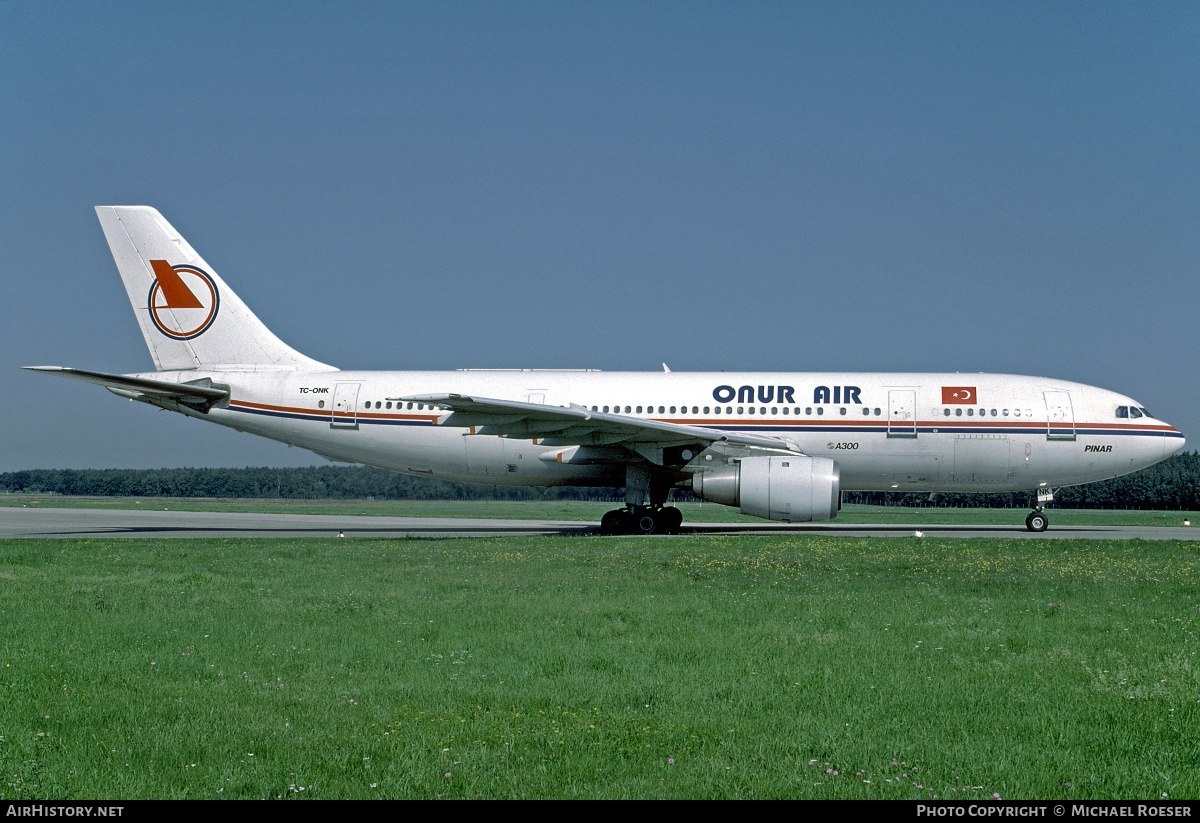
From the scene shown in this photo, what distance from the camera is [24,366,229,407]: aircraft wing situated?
19.9 meters

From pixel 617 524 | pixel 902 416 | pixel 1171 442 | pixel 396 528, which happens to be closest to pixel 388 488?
pixel 396 528

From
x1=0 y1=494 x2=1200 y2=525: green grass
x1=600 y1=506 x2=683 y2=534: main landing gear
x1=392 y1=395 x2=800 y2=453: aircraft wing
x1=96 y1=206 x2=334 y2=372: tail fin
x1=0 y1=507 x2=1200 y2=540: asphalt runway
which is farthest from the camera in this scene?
x1=0 y1=494 x2=1200 y2=525: green grass

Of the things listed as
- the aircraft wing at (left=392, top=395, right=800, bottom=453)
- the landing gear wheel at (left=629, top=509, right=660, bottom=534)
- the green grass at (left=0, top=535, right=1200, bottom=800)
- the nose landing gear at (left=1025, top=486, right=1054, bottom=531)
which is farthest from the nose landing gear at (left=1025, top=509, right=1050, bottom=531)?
the green grass at (left=0, top=535, right=1200, bottom=800)

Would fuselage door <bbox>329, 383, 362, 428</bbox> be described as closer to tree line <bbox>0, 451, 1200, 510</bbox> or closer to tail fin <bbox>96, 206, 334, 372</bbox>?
tail fin <bbox>96, 206, 334, 372</bbox>

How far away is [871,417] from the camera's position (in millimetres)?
21109

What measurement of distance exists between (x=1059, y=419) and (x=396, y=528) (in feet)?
53.2

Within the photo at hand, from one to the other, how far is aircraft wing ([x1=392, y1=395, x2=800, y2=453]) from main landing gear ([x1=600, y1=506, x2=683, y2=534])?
1804 millimetres

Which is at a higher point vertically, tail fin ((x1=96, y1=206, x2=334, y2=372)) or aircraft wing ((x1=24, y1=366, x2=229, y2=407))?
tail fin ((x1=96, y1=206, x2=334, y2=372))

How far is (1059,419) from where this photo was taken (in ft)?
70.0

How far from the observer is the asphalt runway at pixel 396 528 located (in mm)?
21062

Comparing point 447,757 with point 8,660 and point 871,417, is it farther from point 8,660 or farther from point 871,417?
point 871,417

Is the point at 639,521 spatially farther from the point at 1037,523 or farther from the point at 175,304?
the point at 175,304
